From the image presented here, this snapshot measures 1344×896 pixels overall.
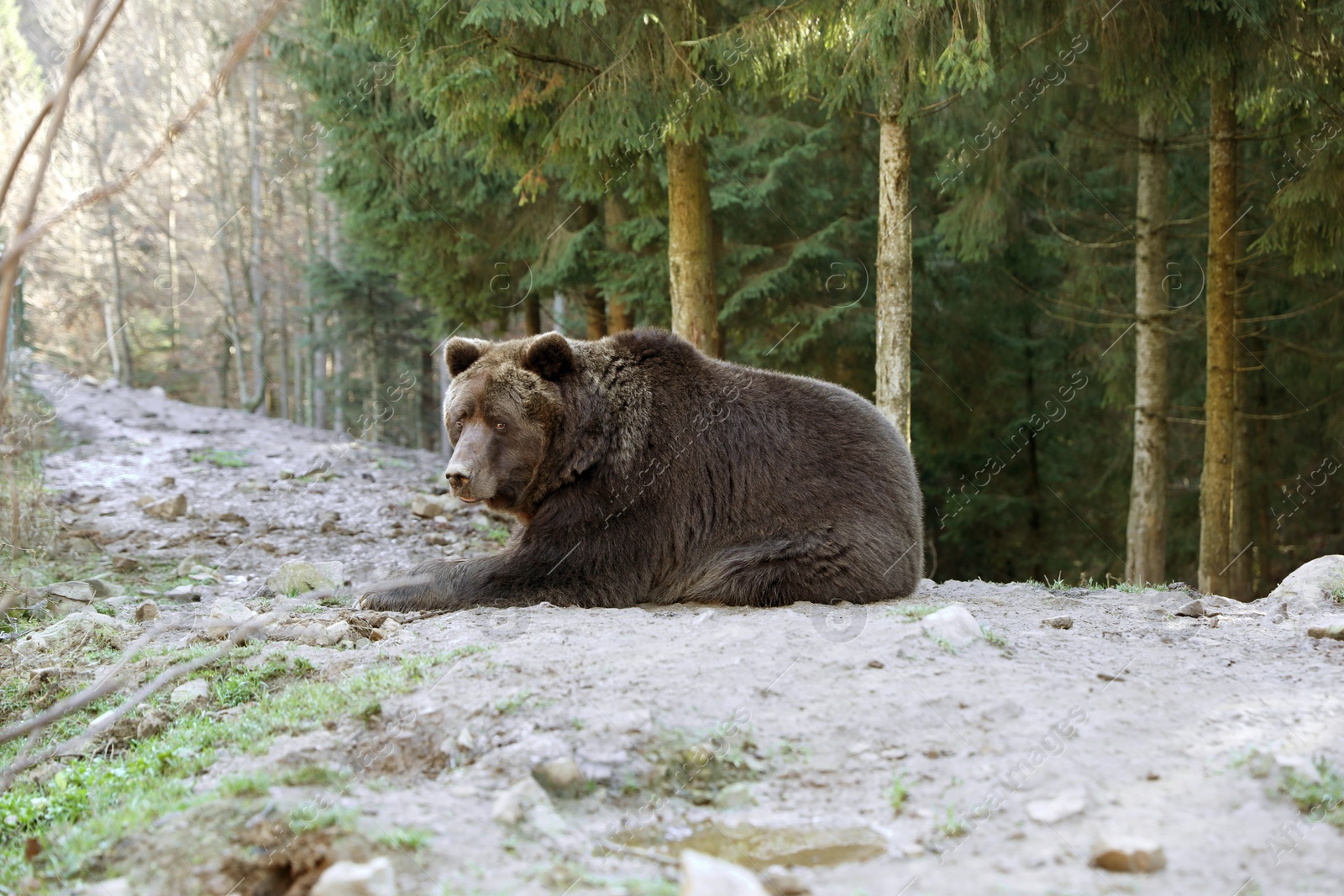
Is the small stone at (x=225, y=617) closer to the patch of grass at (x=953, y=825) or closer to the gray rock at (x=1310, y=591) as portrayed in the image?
the patch of grass at (x=953, y=825)

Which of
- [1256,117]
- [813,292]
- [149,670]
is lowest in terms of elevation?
[149,670]

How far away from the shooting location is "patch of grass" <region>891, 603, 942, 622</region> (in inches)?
204

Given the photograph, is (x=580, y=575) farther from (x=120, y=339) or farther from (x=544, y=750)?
(x=120, y=339)

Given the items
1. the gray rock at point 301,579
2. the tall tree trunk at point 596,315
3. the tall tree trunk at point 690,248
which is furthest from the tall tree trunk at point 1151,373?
the gray rock at point 301,579

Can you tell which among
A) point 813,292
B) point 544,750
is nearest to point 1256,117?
point 813,292

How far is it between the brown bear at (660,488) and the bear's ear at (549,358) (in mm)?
12

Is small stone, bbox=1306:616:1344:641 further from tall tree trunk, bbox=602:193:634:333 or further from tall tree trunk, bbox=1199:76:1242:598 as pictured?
tall tree trunk, bbox=602:193:634:333

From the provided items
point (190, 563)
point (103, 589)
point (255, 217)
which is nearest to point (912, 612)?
point (103, 589)

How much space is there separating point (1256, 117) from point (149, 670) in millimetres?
13110

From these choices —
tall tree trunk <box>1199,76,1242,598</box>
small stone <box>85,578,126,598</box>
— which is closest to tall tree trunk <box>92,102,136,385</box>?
small stone <box>85,578,126,598</box>

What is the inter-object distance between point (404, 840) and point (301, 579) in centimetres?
465

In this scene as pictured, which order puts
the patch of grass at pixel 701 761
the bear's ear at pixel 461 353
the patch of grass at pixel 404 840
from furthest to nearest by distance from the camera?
the bear's ear at pixel 461 353, the patch of grass at pixel 701 761, the patch of grass at pixel 404 840

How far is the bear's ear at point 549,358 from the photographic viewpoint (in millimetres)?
6484

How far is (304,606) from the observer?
6602mm
